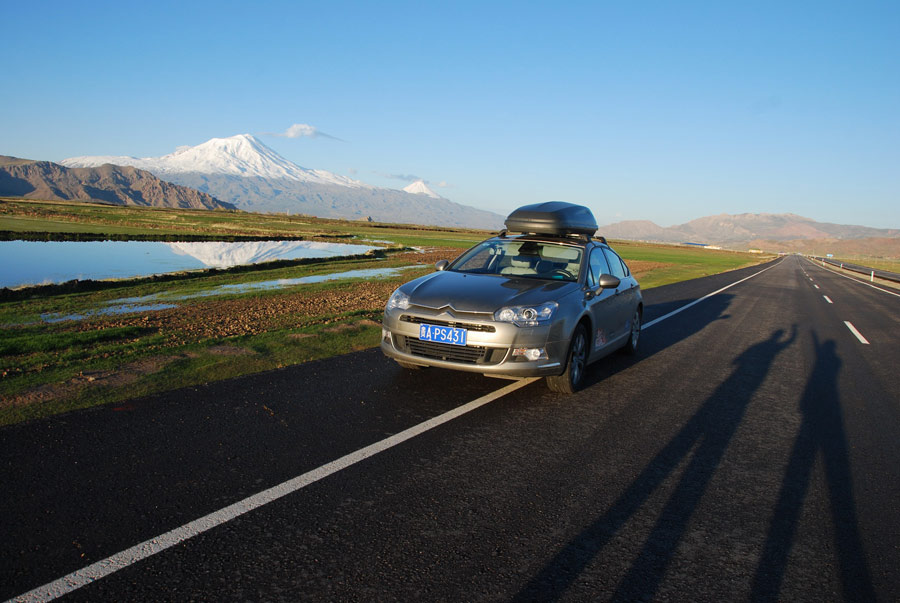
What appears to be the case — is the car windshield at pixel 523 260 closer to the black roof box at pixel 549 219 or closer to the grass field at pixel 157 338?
the black roof box at pixel 549 219

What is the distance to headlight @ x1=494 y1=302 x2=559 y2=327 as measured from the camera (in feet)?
18.3

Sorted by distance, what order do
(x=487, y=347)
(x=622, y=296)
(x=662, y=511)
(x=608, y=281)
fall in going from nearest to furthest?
(x=662, y=511), (x=487, y=347), (x=608, y=281), (x=622, y=296)

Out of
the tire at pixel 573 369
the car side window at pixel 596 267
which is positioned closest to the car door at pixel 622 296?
the car side window at pixel 596 267

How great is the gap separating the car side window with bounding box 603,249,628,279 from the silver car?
209mm

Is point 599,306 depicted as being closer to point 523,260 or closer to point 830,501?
point 523,260

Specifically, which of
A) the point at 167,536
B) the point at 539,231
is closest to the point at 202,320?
the point at 539,231

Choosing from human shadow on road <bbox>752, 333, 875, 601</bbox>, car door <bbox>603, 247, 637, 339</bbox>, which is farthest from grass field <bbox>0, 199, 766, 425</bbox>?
human shadow on road <bbox>752, 333, 875, 601</bbox>

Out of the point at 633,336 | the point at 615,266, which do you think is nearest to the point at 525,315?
the point at 615,266

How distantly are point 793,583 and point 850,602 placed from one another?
0.24 metres

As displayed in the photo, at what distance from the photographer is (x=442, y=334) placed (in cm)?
564

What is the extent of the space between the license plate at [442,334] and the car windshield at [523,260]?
145cm

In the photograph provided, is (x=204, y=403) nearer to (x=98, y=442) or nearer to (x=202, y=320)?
(x=98, y=442)

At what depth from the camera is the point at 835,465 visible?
15.0ft

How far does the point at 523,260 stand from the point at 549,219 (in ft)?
2.55
